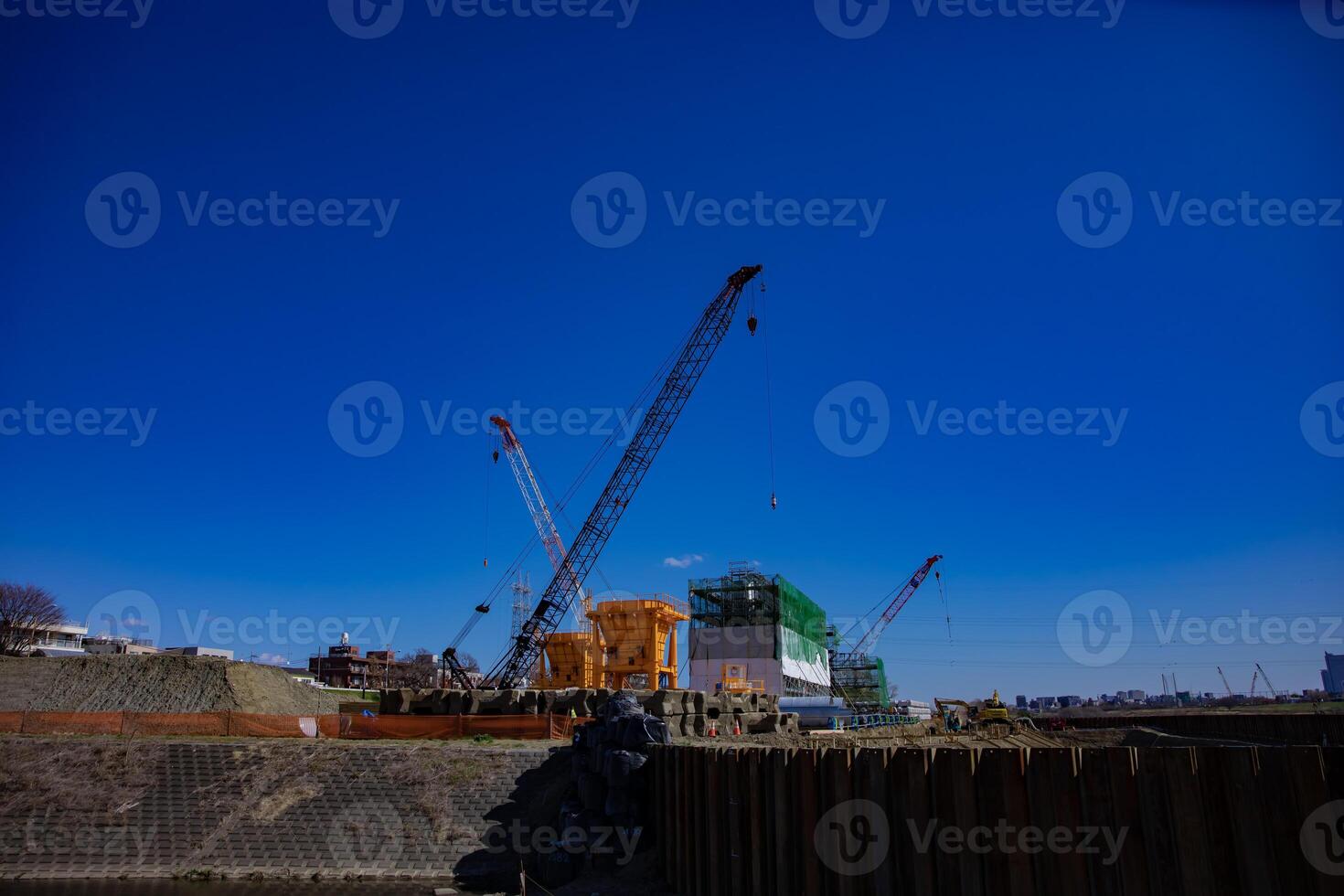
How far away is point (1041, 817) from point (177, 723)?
3671 cm

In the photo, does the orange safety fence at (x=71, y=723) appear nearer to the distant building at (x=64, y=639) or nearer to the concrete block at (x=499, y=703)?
the concrete block at (x=499, y=703)

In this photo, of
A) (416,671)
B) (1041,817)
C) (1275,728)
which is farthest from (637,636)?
(416,671)

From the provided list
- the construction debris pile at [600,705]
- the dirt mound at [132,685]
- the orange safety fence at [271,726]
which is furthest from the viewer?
the dirt mound at [132,685]

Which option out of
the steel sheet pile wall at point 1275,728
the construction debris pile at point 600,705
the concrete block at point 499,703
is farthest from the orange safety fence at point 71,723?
the steel sheet pile wall at point 1275,728

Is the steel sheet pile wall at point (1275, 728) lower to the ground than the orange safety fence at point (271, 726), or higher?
lower

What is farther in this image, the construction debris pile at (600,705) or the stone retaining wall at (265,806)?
the construction debris pile at (600,705)

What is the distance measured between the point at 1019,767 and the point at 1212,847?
1.99 meters

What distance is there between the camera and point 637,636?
58.9m

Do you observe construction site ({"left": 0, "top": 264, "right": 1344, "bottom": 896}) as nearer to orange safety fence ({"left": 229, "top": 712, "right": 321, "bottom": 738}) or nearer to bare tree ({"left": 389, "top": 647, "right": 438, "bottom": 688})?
orange safety fence ({"left": 229, "top": 712, "right": 321, "bottom": 738})

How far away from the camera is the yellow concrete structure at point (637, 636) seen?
58438 mm

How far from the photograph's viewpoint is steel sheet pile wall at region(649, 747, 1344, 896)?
835 cm

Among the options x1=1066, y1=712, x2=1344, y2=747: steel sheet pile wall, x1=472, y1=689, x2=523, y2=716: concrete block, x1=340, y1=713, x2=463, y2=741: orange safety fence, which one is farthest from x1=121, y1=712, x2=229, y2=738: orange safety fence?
x1=1066, y1=712, x2=1344, y2=747: steel sheet pile wall

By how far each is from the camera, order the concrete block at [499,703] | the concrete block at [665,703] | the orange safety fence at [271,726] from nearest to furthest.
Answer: the concrete block at [665,703] < the orange safety fence at [271,726] < the concrete block at [499,703]

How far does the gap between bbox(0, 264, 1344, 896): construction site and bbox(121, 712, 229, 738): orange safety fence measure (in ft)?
0.39
